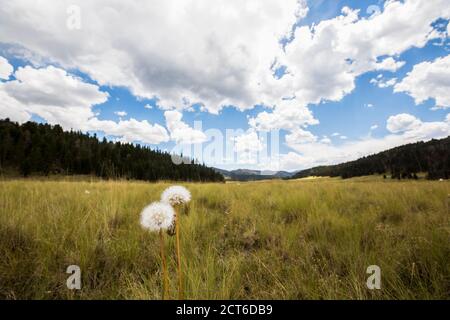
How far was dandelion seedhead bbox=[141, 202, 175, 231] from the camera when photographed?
143cm

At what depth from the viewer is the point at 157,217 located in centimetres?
145

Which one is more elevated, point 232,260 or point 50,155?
point 50,155

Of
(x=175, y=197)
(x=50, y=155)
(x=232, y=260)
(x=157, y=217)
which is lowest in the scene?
(x=232, y=260)

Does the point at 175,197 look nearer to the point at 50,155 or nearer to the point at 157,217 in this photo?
the point at 157,217

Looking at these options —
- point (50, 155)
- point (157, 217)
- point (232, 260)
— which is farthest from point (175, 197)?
point (50, 155)

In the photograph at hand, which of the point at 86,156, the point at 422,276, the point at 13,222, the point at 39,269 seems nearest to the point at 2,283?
the point at 39,269

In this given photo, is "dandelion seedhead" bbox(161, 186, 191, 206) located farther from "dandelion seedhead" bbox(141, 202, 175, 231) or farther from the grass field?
the grass field

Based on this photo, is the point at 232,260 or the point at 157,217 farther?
the point at 232,260

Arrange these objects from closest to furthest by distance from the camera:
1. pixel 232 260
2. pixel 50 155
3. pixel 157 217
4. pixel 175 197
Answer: pixel 157 217, pixel 175 197, pixel 232 260, pixel 50 155

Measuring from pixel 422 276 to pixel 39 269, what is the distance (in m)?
3.56

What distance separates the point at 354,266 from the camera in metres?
2.02
